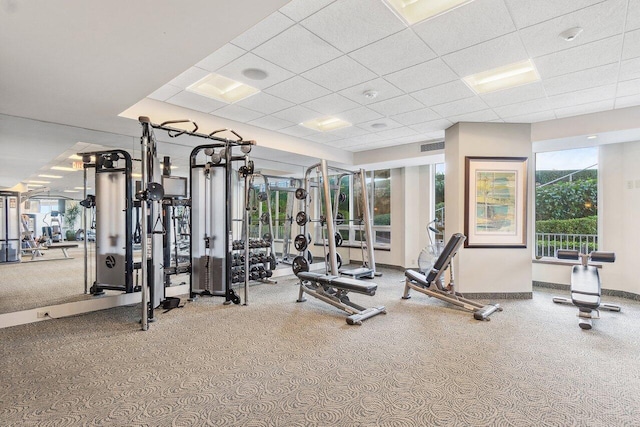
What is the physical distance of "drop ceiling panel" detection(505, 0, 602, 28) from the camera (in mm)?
2361

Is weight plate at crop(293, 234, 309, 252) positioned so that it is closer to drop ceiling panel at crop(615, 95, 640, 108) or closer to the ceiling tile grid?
the ceiling tile grid

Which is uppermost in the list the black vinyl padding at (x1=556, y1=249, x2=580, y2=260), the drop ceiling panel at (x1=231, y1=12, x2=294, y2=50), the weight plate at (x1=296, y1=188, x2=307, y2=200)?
the drop ceiling panel at (x1=231, y1=12, x2=294, y2=50)

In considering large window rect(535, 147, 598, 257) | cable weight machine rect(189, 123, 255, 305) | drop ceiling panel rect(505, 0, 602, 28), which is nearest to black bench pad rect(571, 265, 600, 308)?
large window rect(535, 147, 598, 257)

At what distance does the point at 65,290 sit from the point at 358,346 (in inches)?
159

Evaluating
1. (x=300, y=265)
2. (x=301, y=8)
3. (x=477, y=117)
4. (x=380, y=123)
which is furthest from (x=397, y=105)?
(x=300, y=265)

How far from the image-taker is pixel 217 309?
456 centimetres

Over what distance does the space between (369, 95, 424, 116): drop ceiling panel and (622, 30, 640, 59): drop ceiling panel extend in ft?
6.76

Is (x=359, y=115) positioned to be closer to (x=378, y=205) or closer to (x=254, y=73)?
(x=254, y=73)

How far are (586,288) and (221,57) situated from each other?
16.8 ft

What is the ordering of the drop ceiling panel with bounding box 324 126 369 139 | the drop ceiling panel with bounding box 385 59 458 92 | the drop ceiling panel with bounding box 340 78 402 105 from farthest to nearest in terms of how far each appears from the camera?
the drop ceiling panel with bounding box 324 126 369 139 < the drop ceiling panel with bounding box 340 78 402 105 < the drop ceiling panel with bounding box 385 59 458 92

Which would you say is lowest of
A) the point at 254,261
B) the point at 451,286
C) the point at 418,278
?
the point at 451,286

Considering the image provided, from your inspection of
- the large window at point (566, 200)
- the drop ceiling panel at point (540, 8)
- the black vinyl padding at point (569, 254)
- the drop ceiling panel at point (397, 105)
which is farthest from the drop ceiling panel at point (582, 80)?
the large window at point (566, 200)

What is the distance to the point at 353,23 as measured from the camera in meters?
2.64

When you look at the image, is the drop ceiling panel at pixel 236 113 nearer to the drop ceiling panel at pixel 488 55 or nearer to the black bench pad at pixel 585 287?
the drop ceiling panel at pixel 488 55
